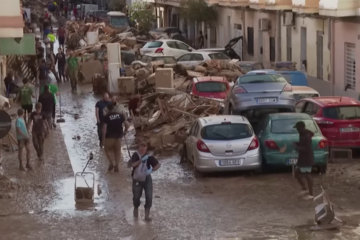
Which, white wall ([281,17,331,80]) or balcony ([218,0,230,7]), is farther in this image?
balcony ([218,0,230,7])

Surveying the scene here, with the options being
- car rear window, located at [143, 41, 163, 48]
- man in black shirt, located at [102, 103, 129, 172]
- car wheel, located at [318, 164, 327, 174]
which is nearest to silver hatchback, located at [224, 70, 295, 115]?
car wheel, located at [318, 164, 327, 174]

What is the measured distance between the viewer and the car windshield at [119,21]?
6556 centimetres

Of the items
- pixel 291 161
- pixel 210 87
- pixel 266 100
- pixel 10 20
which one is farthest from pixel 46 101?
pixel 291 161

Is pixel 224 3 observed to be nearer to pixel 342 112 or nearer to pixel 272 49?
pixel 272 49

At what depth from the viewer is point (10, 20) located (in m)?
21.8

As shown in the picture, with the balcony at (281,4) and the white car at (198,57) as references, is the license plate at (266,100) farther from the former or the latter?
the balcony at (281,4)

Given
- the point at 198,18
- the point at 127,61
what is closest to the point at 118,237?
the point at 127,61

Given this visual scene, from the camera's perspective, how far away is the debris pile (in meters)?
23.7

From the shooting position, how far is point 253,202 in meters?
16.8

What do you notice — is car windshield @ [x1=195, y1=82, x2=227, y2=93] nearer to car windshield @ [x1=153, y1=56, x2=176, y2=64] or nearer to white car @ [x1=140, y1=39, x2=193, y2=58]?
car windshield @ [x1=153, y1=56, x2=176, y2=64]

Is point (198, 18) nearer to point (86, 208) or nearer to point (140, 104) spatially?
point (140, 104)

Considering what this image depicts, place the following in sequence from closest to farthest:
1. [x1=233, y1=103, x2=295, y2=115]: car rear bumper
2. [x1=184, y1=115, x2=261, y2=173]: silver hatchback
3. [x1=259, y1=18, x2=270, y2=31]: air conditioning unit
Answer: [x1=184, y1=115, x2=261, y2=173]: silver hatchback, [x1=233, y1=103, x2=295, y2=115]: car rear bumper, [x1=259, y1=18, x2=270, y2=31]: air conditioning unit

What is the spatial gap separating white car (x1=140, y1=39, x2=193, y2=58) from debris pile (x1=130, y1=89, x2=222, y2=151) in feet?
59.2

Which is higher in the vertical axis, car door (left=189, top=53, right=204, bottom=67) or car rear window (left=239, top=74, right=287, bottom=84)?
car rear window (left=239, top=74, right=287, bottom=84)
